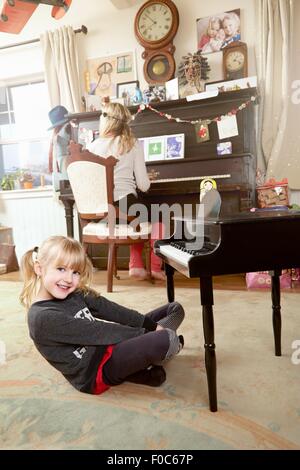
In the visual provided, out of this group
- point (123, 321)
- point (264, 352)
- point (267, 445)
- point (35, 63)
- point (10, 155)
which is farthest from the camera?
point (10, 155)

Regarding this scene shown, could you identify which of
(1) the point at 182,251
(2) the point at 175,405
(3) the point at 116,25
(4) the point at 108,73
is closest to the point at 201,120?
Result: (4) the point at 108,73

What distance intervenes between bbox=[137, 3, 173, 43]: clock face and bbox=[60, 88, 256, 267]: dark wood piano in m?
0.94

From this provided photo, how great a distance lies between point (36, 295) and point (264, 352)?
41.8 inches

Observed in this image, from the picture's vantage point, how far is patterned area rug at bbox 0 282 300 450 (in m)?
1.00

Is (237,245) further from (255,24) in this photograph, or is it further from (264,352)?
(255,24)

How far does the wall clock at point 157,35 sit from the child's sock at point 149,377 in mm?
3291

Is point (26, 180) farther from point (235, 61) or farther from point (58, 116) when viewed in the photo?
point (235, 61)

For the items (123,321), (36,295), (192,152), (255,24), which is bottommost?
(123,321)

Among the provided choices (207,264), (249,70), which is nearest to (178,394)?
(207,264)

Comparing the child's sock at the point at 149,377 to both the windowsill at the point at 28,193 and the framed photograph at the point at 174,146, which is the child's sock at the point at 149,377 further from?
the windowsill at the point at 28,193

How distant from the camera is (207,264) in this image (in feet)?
3.61

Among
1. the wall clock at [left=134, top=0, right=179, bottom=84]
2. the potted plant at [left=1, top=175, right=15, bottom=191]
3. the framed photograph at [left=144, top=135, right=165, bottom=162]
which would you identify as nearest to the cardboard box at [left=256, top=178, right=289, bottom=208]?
the framed photograph at [left=144, top=135, right=165, bottom=162]

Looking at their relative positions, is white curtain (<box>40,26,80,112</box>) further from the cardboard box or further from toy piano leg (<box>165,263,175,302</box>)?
toy piano leg (<box>165,263,175,302</box>)

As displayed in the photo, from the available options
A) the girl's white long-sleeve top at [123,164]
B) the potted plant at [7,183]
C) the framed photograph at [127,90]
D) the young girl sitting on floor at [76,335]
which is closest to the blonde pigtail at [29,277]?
the young girl sitting on floor at [76,335]
